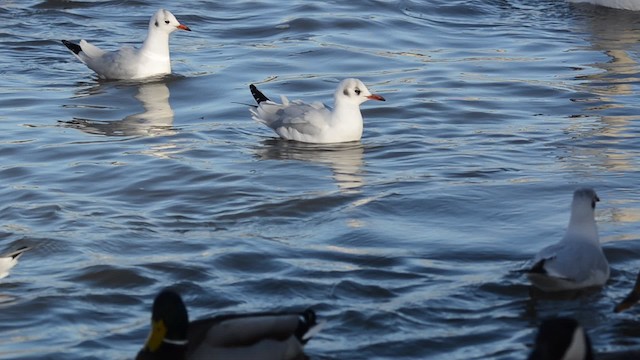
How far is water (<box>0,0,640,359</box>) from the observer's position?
Answer: 8.55 m

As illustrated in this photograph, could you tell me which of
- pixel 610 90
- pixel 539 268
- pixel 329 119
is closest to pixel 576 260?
pixel 539 268

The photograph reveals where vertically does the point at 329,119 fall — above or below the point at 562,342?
below

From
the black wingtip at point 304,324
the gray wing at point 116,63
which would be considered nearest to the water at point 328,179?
the gray wing at point 116,63

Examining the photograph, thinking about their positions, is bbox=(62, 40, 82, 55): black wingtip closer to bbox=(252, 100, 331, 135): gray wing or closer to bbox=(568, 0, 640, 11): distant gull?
bbox=(252, 100, 331, 135): gray wing

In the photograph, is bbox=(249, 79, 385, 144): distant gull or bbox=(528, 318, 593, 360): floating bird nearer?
bbox=(528, 318, 593, 360): floating bird

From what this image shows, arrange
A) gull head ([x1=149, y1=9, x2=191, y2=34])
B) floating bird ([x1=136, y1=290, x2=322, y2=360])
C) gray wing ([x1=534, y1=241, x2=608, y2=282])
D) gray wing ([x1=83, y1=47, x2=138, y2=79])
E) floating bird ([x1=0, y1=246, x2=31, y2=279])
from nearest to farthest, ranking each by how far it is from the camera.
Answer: floating bird ([x1=136, y1=290, x2=322, y2=360]), gray wing ([x1=534, y1=241, x2=608, y2=282]), floating bird ([x1=0, y1=246, x2=31, y2=279]), gray wing ([x1=83, y1=47, x2=138, y2=79]), gull head ([x1=149, y1=9, x2=191, y2=34])

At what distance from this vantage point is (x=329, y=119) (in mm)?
13156

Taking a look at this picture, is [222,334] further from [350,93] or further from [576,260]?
[350,93]

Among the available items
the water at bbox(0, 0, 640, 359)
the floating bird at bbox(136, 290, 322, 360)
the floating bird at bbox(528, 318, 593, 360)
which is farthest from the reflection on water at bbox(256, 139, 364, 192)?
the floating bird at bbox(528, 318, 593, 360)

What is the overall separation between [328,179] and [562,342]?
5.52m

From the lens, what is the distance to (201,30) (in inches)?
755

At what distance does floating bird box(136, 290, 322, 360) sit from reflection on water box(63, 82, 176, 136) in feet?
21.2

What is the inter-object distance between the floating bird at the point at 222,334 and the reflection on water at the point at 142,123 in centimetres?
645

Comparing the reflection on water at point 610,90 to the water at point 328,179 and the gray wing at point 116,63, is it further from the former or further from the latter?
the gray wing at point 116,63
